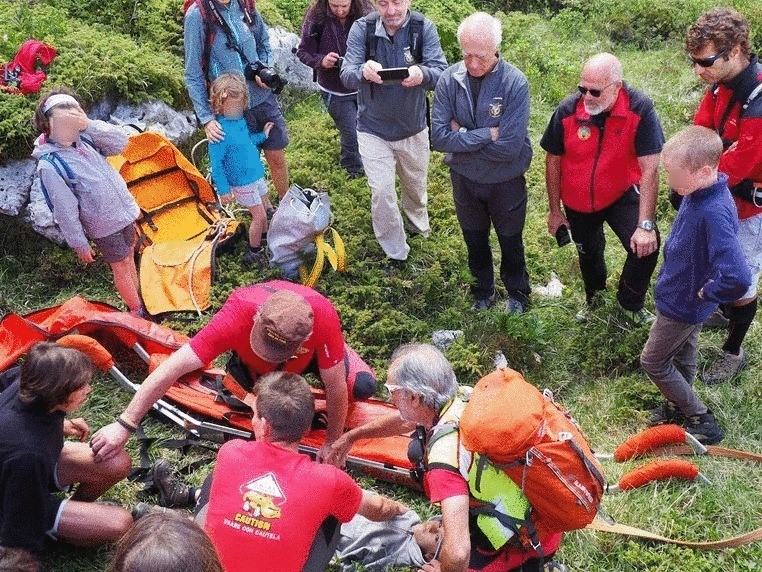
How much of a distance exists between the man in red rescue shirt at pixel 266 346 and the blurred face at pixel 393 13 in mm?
2332

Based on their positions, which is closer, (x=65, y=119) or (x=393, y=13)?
(x=65, y=119)

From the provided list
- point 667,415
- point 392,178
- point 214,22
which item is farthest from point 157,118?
point 667,415

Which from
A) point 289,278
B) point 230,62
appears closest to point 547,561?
point 289,278

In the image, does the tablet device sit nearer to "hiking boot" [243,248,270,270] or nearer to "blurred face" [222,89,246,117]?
"blurred face" [222,89,246,117]

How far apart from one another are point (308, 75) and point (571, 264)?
420 centimetres

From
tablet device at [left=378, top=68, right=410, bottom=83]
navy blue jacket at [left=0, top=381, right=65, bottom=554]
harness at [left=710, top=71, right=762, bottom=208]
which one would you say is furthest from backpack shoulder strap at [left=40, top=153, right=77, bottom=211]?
harness at [left=710, top=71, right=762, bottom=208]

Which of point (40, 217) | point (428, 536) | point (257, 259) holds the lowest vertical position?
point (428, 536)

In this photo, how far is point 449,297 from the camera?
5875 mm

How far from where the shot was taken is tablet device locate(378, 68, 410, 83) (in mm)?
5289

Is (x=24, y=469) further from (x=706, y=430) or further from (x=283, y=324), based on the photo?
(x=706, y=430)

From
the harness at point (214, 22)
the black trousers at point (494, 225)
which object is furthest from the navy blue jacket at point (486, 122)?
the harness at point (214, 22)

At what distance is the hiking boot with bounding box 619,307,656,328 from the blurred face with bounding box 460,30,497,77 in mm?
1993

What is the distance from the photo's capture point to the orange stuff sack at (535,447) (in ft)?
9.86

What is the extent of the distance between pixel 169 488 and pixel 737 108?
13.3 ft
